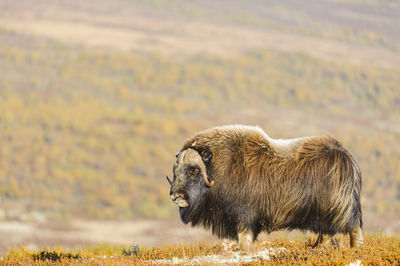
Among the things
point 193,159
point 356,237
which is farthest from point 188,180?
point 356,237

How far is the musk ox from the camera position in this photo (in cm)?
498

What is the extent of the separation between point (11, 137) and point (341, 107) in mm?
22538

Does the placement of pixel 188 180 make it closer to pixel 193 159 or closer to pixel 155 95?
pixel 193 159

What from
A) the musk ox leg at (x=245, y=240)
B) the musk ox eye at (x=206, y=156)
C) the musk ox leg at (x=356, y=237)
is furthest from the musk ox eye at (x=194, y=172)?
the musk ox leg at (x=356, y=237)

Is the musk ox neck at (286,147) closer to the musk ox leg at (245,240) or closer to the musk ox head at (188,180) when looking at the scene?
the musk ox head at (188,180)

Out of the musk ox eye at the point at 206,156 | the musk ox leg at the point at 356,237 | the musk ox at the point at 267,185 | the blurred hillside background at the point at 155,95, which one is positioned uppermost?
the blurred hillside background at the point at 155,95

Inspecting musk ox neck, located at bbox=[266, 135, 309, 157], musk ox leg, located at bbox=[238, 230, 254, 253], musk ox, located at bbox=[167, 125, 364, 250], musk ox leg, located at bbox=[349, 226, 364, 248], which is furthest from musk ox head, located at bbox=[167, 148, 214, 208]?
musk ox leg, located at bbox=[349, 226, 364, 248]

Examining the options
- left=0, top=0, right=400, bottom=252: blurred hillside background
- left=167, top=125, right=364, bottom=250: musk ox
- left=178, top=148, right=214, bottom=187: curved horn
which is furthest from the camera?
left=0, top=0, right=400, bottom=252: blurred hillside background

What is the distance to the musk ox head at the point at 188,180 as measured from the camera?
503cm

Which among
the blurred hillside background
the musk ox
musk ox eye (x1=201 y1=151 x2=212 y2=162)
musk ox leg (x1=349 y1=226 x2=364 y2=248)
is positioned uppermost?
the blurred hillside background

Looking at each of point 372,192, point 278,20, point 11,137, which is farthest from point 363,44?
point 11,137

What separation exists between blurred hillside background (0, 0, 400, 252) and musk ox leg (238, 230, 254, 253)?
3.97 ft

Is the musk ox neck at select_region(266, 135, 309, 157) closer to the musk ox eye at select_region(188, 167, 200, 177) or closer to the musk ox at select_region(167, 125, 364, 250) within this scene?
the musk ox at select_region(167, 125, 364, 250)

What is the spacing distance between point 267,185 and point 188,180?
734 millimetres
